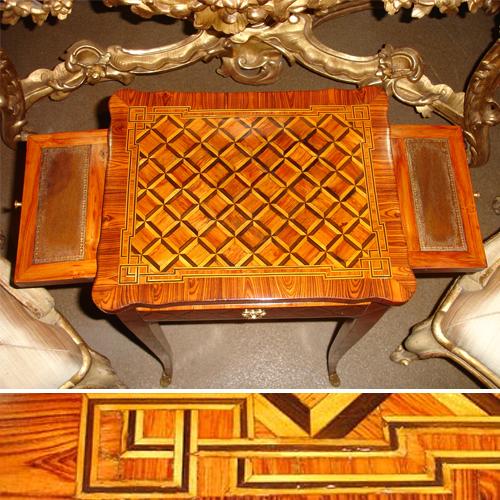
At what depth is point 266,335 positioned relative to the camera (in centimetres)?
173

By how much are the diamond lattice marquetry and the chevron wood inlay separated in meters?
0.46

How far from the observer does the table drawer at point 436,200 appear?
1225mm

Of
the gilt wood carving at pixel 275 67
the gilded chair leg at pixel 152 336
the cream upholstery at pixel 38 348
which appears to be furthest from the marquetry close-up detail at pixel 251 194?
the gilt wood carving at pixel 275 67

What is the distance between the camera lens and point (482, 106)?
66.2 inches

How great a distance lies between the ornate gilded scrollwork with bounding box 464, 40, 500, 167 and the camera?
1.58m

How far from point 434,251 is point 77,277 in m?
0.79

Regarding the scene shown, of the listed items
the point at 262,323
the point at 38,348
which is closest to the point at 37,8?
the point at 38,348

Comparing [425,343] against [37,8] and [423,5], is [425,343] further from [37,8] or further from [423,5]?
[37,8]

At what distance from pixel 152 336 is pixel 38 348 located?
0.26 meters

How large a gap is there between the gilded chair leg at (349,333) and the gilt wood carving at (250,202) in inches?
3.6

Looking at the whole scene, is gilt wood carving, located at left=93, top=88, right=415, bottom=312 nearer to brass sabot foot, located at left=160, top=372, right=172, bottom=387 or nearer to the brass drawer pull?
the brass drawer pull

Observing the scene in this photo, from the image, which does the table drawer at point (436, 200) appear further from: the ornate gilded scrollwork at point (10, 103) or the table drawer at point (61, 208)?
the ornate gilded scrollwork at point (10, 103)

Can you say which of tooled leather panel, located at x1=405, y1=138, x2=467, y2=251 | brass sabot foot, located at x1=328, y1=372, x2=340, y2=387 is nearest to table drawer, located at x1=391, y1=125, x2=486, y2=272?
tooled leather panel, located at x1=405, y1=138, x2=467, y2=251

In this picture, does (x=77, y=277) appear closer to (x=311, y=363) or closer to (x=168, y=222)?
(x=168, y=222)
